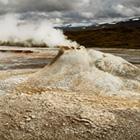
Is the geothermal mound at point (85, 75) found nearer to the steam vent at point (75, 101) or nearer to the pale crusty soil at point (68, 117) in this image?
the steam vent at point (75, 101)

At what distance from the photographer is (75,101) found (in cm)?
1388

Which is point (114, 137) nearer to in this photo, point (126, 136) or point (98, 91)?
point (126, 136)

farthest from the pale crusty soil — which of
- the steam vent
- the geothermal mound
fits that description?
the geothermal mound

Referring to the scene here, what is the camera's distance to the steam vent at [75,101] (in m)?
12.7

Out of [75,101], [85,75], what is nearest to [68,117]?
[75,101]

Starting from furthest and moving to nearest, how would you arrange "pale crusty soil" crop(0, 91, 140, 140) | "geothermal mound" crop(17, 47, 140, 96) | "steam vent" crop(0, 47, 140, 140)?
"geothermal mound" crop(17, 47, 140, 96) → "steam vent" crop(0, 47, 140, 140) → "pale crusty soil" crop(0, 91, 140, 140)

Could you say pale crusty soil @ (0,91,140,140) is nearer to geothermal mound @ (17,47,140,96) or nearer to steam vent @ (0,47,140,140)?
steam vent @ (0,47,140,140)

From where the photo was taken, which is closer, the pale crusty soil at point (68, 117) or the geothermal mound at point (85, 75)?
the pale crusty soil at point (68, 117)

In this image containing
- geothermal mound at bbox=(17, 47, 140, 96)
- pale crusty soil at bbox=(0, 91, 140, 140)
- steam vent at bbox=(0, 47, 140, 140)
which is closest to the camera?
pale crusty soil at bbox=(0, 91, 140, 140)

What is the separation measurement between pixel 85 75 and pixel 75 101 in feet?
5.78

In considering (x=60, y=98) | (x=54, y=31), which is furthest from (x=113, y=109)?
(x=54, y=31)

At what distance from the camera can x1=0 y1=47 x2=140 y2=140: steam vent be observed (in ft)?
41.7

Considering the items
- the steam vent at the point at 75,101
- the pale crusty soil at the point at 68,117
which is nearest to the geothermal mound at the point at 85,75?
the steam vent at the point at 75,101

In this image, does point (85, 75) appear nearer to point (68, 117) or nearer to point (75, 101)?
point (75, 101)
